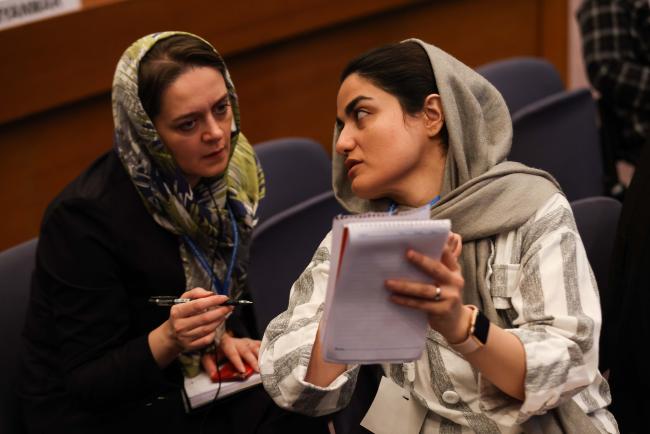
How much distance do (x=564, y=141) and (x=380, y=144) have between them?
132 centimetres

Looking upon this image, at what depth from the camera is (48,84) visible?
294cm

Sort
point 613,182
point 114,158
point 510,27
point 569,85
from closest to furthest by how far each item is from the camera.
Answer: point 114,158, point 613,182, point 510,27, point 569,85

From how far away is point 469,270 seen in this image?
1.65m

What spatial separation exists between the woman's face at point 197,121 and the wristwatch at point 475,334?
0.88m

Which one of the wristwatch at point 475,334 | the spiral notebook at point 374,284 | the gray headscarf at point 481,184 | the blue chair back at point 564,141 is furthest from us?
the blue chair back at point 564,141

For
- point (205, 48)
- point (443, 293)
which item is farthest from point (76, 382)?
point (443, 293)

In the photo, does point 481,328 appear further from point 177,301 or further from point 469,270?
point 177,301

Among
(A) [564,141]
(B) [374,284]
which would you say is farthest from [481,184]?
(A) [564,141]

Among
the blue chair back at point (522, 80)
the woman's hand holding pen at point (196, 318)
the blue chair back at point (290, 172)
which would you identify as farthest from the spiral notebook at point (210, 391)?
the blue chair back at point (522, 80)

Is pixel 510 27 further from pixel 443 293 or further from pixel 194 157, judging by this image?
pixel 443 293

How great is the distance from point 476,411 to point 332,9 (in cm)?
233

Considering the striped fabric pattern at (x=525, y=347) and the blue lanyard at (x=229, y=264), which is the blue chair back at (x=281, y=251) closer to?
the blue lanyard at (x=229, y=264)

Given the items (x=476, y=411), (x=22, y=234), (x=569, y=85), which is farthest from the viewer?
(x=569, y=85)

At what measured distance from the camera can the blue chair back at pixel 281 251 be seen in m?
2.23
